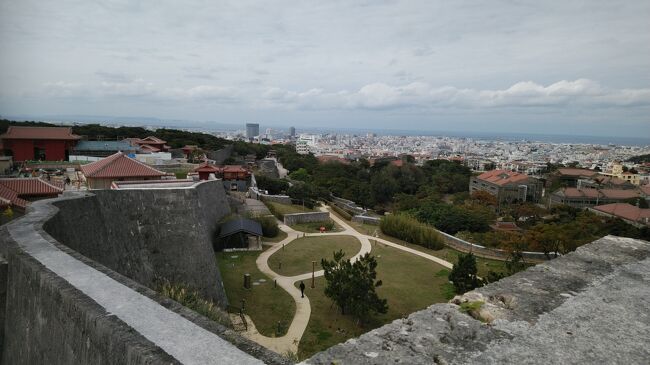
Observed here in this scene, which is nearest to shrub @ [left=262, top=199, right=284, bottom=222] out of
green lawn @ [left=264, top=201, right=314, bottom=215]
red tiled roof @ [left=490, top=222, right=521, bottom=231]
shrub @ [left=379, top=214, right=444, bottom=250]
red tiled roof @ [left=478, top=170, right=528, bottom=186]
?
green lawn @ [left=264, top=201, right=314, bottom=215]

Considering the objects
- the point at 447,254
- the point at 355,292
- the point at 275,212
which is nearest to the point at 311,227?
the point at 275,212

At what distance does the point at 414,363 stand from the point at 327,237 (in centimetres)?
1887

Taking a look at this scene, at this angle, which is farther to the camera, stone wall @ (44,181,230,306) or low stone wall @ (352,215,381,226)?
low stone wall @ (352,215,381,226)

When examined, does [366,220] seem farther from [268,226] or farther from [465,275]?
[465,275]

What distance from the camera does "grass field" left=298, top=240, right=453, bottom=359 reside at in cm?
1036

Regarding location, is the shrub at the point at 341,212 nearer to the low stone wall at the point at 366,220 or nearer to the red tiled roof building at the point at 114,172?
the low stone wall at the point at 366,220

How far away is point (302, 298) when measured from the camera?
12.8 meters

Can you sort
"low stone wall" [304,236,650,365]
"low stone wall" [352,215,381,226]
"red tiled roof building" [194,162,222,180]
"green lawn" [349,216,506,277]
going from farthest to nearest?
"low stone wall" [352,215,381,226], "red tiled roof building" [194,162,222,180], "green lawn" [349,216,506,277], "low stone wall" [304,236,650,365]

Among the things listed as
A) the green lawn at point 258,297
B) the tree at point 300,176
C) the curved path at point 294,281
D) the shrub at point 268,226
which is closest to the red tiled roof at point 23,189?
the green lawn at point 258,297

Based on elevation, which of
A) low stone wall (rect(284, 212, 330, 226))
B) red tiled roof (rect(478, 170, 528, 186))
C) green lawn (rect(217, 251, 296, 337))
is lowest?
green lawn (rect(217, 251, 296, 337))

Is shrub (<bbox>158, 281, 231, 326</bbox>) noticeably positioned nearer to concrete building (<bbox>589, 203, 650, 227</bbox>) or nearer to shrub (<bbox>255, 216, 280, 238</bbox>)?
shrub (<bbox>255, 216, 280, 238</bbox>)

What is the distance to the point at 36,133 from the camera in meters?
26.5

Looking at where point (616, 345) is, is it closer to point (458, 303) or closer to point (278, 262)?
point (458, 303)

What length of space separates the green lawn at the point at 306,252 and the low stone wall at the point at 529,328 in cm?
1230
